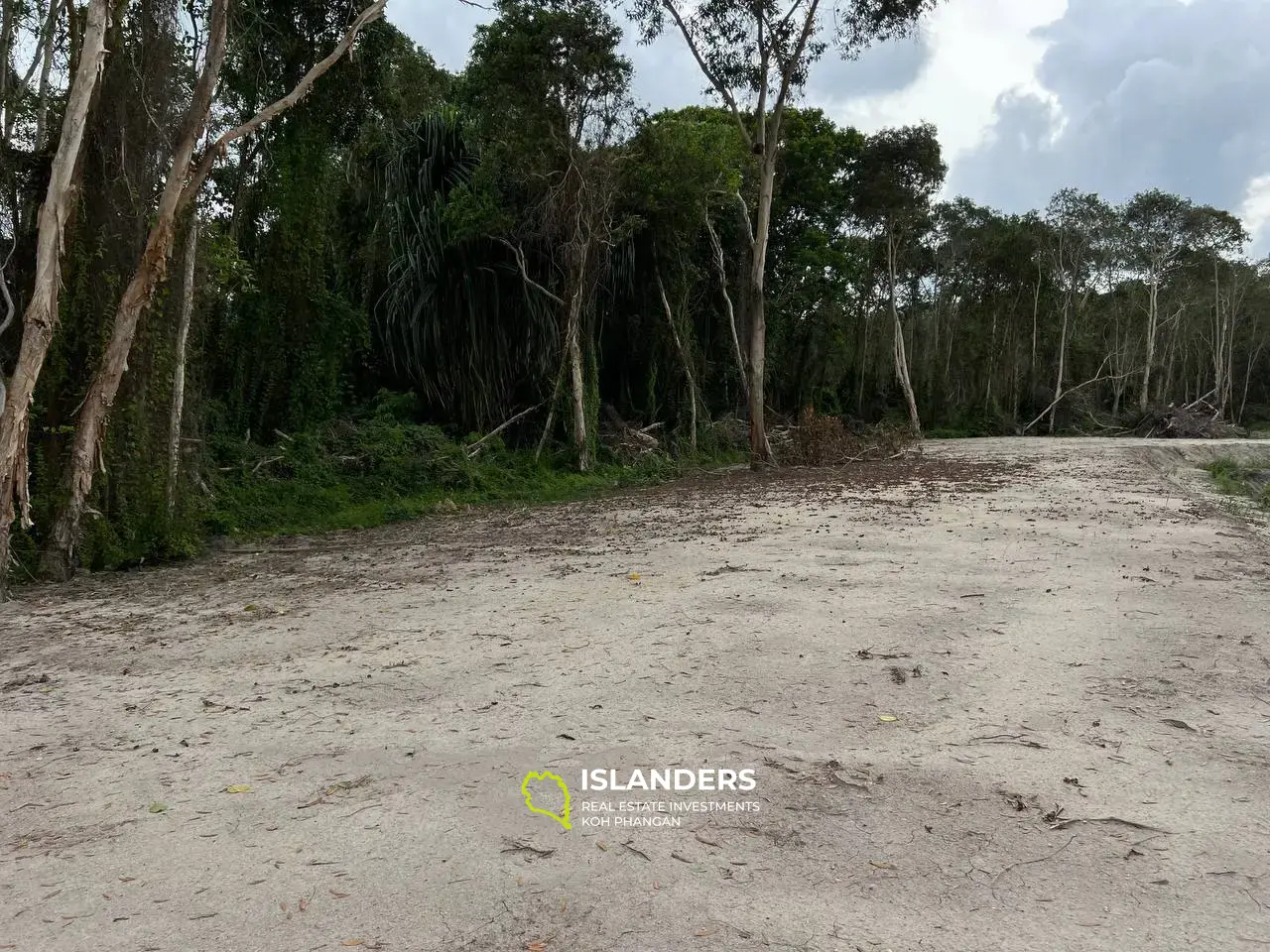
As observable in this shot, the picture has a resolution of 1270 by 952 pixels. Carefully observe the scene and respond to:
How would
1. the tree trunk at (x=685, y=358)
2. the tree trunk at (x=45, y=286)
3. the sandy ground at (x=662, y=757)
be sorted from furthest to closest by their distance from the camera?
the tree trunk at (x=685, y=358) → the tree trunk at (x=45, y=286) → the sandy ground at (x=662, y=757)

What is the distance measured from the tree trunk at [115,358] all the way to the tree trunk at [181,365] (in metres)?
0.84

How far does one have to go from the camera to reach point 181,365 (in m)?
8.90

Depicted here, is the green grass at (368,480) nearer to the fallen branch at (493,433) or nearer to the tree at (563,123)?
the fallen branch at (493,433)

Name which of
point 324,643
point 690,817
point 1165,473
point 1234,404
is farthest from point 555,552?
point 1234,404

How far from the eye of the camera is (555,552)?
7988 millimetres

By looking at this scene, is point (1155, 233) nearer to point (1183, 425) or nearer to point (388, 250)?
point (1183, 425)

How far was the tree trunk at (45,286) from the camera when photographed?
21.4 feet

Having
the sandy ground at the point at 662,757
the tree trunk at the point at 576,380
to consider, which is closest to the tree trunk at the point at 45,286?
the sandy ground at the point at 662,757

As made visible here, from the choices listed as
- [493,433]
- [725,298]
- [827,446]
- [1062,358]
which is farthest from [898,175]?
[493,433]

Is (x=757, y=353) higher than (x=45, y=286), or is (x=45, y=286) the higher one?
(x=757, y=353)

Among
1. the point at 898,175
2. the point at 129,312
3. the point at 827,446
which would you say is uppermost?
the point at 898,175

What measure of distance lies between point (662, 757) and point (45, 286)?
5.97m

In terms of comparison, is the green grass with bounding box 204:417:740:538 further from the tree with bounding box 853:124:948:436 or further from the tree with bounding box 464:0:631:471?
the tree with bounding box 853:124:948:436

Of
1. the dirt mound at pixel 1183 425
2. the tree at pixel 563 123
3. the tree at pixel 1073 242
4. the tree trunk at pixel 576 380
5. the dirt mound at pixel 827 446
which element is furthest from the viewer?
the tree at pixel 1073 242
